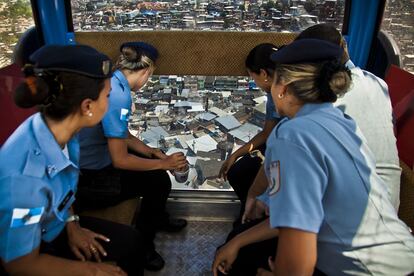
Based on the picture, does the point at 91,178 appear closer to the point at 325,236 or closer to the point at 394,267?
the point at 325,236

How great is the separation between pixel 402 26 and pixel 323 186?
1941 millimetres

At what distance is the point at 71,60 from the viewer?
1244mm

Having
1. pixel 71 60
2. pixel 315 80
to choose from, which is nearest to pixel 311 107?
pixel 315 80

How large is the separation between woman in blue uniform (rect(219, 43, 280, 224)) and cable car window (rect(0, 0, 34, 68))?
170 centimetres

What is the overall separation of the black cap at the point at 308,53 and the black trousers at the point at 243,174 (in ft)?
3.92

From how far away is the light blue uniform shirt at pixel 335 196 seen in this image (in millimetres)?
1049

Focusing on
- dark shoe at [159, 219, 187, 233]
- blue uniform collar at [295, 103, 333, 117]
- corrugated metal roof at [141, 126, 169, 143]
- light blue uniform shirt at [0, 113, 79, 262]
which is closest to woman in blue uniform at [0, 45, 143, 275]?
light blue uniform shirt at [0, 113, 79, 262]

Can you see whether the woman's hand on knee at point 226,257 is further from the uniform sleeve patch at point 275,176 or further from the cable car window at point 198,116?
the cable car window at point 198,116

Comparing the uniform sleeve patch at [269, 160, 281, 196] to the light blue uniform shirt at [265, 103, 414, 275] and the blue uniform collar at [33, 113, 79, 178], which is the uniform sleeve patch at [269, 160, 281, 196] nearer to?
the light blue uniform shirt at [265, 103, 414, 275]

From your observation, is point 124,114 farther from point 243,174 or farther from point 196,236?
point 196,236

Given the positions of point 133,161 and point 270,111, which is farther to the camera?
point 270,111

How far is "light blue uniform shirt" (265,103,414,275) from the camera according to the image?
1.05 meters

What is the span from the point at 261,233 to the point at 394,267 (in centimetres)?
52

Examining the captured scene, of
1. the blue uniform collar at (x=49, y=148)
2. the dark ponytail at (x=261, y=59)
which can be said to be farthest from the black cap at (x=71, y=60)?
the dark ponytail at (x=261, y=59)
